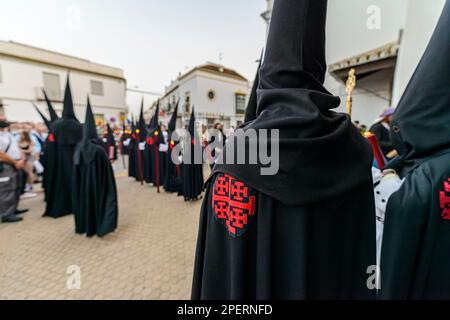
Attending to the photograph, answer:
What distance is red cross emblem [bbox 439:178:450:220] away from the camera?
1.18 m

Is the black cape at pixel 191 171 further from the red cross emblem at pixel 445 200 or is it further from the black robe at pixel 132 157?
the red cross emblem at pixel 445 200

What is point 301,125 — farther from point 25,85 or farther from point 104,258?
point 25,85

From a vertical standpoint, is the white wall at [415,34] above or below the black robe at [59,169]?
above

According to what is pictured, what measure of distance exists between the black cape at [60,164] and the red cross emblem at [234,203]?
4.43 m

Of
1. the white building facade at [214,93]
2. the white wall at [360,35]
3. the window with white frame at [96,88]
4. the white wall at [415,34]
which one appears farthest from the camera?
the window with white frame at [96,88]

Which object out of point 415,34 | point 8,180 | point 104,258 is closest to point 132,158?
point 8,180

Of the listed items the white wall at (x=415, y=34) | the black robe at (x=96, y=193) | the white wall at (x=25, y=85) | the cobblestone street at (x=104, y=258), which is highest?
the white wall at (x=25, y=85)

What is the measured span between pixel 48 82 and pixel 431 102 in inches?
1006

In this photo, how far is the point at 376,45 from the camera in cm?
734

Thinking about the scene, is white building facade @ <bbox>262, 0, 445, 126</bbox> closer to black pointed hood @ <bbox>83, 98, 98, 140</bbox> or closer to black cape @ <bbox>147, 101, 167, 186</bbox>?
black pointed hood @ <bbox>83, 98, 98, 140</bbox>

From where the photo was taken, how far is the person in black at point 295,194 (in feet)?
2.76

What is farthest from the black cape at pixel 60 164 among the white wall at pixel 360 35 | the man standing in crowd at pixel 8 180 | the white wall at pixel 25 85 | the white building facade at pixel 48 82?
the white building facade at pixel 48 82
